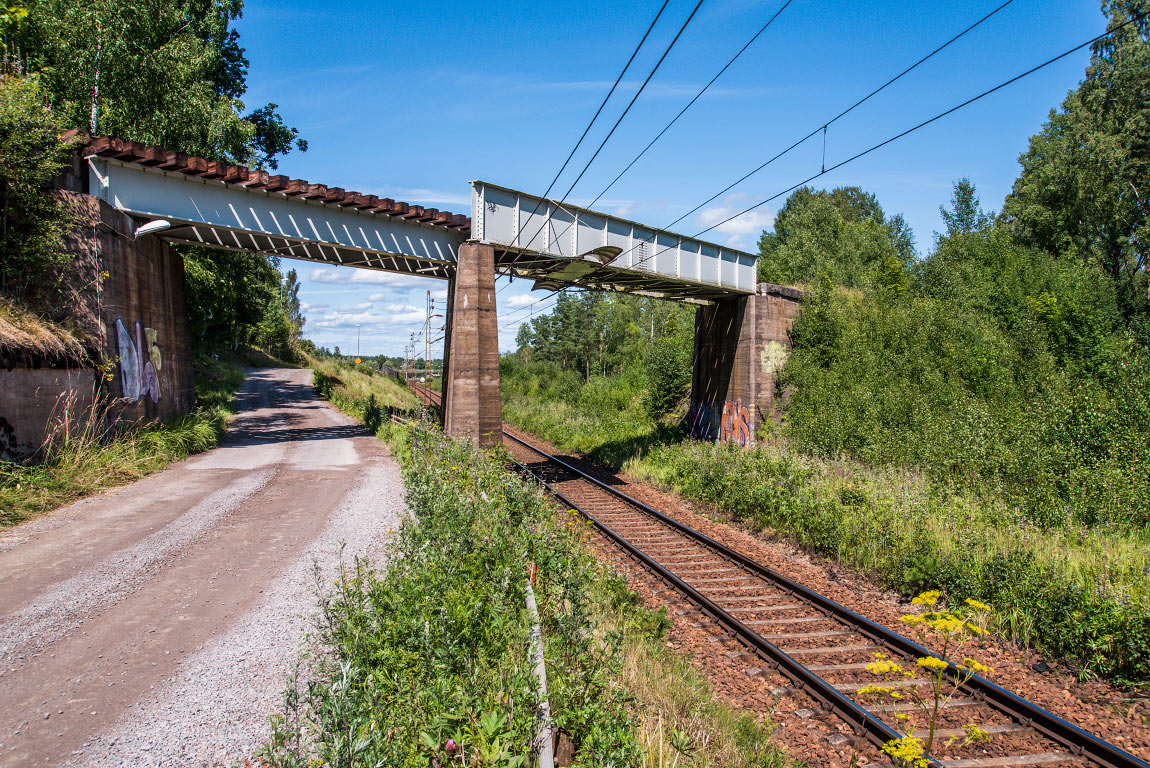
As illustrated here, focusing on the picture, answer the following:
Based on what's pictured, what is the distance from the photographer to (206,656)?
196 inches

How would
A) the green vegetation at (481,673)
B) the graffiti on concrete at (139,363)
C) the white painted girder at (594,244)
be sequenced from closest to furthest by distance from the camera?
the green vegetation at (481,673), the graffiti on concrete at (139,363), the white painted girder at (594,244)

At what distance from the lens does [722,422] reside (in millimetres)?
21047

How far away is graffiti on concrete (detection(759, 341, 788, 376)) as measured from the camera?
805 inches

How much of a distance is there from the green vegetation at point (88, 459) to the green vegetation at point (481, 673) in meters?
5.97

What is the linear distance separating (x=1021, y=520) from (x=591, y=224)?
11.6 m

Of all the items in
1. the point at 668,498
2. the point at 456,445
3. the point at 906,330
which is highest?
the point at 906,330

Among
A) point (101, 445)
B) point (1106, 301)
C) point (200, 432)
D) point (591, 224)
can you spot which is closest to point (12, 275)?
point (101, 445)

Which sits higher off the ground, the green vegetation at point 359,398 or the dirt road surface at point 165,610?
the dirt road surface at point 165,610

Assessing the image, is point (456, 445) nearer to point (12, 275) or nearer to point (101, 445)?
point (101, 445)

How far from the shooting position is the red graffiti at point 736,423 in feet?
65.3

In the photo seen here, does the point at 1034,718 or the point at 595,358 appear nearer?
the point at 1034,718

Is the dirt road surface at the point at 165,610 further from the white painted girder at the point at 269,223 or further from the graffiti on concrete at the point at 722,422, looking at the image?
the graffiti on concrete at the point at 722,422

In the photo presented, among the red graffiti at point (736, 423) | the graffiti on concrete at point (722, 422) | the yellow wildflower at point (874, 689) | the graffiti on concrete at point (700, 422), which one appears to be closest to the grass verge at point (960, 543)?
the yellow wildflower at point (874, 689)

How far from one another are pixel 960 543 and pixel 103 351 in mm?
16444
